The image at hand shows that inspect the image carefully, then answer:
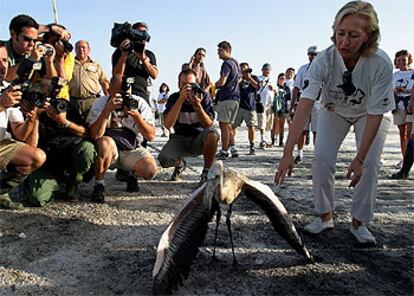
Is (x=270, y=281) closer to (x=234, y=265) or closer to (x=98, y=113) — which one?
(x=234, y=265)

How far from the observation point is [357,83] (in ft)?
9.82

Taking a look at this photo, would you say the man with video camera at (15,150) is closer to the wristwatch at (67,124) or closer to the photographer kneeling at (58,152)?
the photographer kneeling at (58,152)

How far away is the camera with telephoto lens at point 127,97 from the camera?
391 centimetres

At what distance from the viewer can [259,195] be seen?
2756 mm

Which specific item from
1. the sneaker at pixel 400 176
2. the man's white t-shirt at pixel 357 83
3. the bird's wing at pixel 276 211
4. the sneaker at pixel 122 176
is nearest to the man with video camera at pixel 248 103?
the sneaker at pixel 400 176

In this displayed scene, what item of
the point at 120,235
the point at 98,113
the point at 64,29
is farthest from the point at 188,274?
the point at 64,29

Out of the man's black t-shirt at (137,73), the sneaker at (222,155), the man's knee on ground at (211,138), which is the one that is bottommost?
the sneaker at (222,155)

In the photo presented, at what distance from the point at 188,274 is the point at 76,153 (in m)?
2.02

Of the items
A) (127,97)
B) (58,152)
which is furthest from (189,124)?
(58,152)

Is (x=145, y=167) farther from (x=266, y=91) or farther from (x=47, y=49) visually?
(x=266, y=91)

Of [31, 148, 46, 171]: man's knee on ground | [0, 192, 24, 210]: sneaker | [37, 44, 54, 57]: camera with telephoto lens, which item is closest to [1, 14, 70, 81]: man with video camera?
[37, 44, 54, 57]: camera with telephoto lens

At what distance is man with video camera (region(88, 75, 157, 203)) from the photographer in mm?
3934

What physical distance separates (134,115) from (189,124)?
1108 millimetres

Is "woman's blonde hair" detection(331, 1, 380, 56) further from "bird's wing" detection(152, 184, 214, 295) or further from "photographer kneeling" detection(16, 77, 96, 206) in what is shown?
"photographer kneeling" detection(16, 77, 96, 206)
